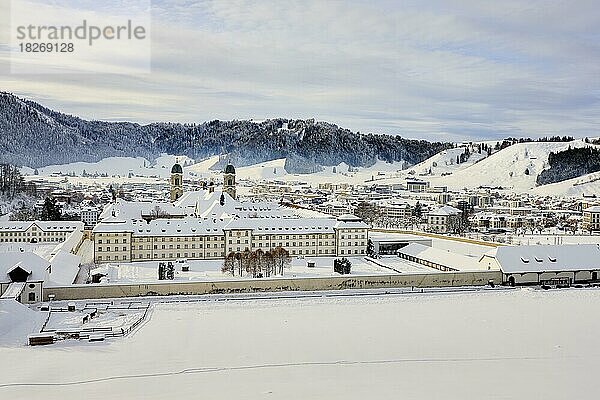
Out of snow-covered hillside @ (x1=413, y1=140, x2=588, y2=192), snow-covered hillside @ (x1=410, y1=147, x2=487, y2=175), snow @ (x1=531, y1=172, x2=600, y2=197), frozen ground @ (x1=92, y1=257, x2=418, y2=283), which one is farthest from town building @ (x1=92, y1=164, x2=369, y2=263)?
snow-covered hillside @ (x1=410, y1=147, x2=487, y2=175)

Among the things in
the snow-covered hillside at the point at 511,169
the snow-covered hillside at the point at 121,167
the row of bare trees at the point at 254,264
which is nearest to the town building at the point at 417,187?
the snow-covered hillside at the point at 511,169

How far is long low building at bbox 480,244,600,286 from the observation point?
44.4ft

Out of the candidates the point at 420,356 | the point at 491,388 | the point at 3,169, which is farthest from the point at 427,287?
the point at 3,169

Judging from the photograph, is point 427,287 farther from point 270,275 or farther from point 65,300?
point 65,300

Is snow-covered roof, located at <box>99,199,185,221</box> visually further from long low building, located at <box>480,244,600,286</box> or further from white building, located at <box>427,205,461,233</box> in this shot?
long low building, located at <box>480,244,600,286</box>

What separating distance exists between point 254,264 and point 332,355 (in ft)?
20.5

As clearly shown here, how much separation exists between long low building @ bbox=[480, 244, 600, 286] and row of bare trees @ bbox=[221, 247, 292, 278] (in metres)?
4.66

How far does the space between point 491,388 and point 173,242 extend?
11400 mm

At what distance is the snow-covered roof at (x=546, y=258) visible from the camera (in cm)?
1367

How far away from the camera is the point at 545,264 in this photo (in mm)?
13820

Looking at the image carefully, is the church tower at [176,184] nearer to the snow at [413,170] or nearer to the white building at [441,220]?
the white building at [441,220]

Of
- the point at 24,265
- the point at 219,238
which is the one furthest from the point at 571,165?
the point at 24,265

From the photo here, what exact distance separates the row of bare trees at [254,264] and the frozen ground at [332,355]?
8.20ft

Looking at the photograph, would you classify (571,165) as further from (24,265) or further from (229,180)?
(24,265)
